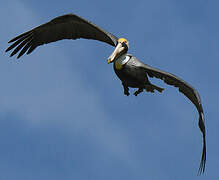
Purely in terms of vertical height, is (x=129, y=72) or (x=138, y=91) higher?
(x=129, y=72)

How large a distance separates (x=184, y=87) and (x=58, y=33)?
5.53 metres

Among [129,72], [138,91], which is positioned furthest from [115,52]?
[138,91]

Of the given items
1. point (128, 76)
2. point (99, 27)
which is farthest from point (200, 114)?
A: point (99, 27)

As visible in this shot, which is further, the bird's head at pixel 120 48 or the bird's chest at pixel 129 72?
the bird's head at pixel 120 48

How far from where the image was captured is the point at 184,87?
21016mm

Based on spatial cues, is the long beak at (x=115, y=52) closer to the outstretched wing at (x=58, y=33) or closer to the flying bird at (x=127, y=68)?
the flying bird at (x=127, y=68)

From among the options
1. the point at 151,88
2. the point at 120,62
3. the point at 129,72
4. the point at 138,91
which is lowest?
the point at 138,91

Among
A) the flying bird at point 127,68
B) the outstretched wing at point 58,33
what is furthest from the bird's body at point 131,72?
the outstretched wing at point 58,33

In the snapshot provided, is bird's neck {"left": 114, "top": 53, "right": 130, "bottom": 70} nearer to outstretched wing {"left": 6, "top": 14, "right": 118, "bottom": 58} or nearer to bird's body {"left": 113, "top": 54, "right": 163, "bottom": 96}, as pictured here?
bird's body {"left": 113, "top": 54, "right": 163, "bottom": 96}

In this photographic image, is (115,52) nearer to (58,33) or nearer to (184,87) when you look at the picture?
(184,87)

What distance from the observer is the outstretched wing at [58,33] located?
23922mm

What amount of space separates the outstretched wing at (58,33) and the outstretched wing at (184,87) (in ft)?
8.22

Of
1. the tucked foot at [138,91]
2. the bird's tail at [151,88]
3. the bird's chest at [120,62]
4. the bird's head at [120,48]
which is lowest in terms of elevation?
the tucked foot at [138,91]

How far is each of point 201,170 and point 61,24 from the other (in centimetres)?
702
